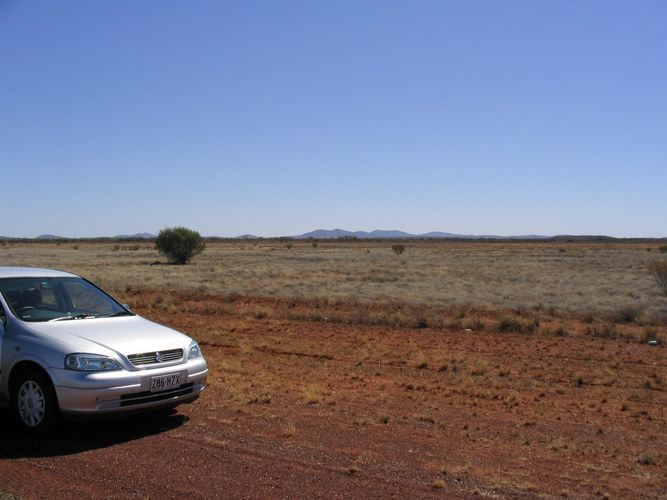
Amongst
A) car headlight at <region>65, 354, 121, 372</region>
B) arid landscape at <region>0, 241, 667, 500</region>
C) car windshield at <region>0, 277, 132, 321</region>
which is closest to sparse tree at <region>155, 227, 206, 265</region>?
arid landscape at <region>0, 241, 667, 500</region>

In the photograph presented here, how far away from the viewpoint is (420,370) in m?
9.59

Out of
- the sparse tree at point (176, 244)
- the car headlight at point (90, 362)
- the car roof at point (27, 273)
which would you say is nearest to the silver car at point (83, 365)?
the car headlight at point (90, 362)

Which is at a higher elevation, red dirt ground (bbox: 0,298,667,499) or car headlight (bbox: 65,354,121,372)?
car headlight (bbox: 65,354,121,372)

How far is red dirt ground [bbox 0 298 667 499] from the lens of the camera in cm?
462

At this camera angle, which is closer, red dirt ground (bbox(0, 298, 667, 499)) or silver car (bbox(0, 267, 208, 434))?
red dirt ground (bbox(0, 298, 667, 499))

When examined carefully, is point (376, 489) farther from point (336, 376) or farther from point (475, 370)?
point (475, 370)

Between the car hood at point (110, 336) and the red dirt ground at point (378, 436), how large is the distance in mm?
884

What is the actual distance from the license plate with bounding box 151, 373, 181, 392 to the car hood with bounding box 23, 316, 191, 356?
309 mm

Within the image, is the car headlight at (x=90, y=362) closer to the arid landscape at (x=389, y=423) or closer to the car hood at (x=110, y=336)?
the car hood at (x=110, y=336)

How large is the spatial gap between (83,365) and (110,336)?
1.71ft

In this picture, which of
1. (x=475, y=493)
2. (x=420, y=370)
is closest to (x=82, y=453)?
(x=475, y=493)

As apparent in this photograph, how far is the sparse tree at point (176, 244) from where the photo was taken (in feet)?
162

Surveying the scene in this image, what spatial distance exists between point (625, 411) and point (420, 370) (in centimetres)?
327

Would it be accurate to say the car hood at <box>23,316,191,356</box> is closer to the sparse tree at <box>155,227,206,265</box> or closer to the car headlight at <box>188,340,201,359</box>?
the car headlight at <box>188,340,201,359</box>
